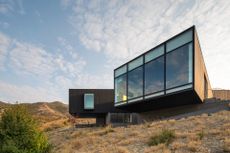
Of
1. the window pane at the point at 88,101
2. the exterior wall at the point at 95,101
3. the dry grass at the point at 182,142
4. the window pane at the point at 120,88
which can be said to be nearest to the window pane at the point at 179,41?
the dry grass at the point at 182,142

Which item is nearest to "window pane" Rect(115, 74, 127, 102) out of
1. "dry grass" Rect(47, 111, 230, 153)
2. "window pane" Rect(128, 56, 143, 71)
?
"window pane" Rect(128, 56, 143, 71)

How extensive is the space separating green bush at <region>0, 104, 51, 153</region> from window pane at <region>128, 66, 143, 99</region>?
13.8 metres

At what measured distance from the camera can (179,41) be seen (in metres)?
19.0

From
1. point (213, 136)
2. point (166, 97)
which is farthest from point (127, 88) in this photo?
point (213, 136)

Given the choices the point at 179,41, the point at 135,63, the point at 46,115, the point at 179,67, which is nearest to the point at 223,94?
the point at 135,63

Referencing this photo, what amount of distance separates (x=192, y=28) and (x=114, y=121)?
14889mm

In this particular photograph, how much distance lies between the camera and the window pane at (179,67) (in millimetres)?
18000

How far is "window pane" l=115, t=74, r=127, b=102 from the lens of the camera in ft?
86.5

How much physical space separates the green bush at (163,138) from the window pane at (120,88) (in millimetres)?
14854

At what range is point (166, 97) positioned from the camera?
20.1 meters

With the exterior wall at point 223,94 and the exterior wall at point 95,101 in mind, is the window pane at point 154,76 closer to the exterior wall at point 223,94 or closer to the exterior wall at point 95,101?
the exterior wall at point 95,101

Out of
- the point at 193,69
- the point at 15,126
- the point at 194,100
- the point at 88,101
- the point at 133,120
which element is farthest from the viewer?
the point at 88,101

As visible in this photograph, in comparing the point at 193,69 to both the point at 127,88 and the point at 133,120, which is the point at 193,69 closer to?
the point at 127,88

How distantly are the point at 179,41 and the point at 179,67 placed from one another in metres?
1.97
